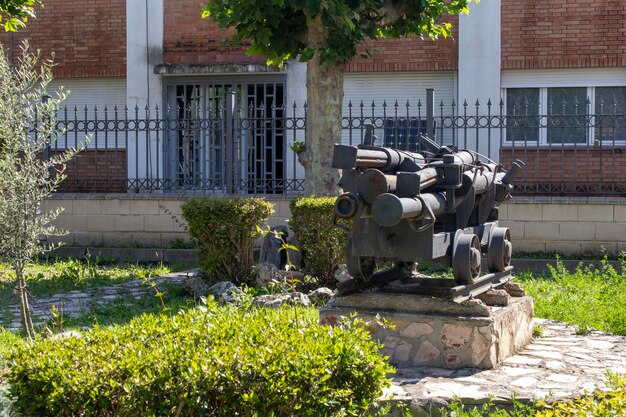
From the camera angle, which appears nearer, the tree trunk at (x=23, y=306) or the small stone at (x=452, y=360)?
the small stone at (x=452, y=360)

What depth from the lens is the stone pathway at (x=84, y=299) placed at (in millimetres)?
10430

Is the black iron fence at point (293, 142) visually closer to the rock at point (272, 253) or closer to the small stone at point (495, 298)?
the rock at point (272, 253)

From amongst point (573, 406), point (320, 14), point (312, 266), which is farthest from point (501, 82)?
point (573, 406)

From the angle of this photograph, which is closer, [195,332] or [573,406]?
[573,406]

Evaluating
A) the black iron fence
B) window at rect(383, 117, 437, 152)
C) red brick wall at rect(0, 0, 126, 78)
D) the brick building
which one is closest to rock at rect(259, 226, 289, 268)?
the black iron fence

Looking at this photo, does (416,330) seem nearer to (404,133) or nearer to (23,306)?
(23,306)

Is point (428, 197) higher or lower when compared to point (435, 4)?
lower

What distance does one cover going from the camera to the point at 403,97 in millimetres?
17844

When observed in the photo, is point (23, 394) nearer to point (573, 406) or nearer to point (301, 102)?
point (573, 406)

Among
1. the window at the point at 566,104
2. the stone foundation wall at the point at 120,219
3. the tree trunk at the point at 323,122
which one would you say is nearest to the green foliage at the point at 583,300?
the tree trunk at the point at 323,122

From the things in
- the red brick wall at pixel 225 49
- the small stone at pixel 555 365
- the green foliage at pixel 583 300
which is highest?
the red brick wall at pixel 225 49

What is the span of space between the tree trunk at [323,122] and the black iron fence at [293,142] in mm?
1439

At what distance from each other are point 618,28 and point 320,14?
7321 millimetres

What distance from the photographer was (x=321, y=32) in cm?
1267
